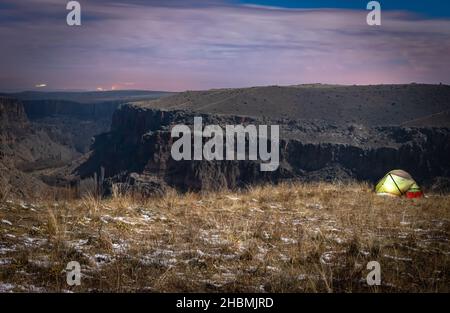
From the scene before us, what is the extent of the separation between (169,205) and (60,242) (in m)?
4.14

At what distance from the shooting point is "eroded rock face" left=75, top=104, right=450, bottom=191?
79.3 metres

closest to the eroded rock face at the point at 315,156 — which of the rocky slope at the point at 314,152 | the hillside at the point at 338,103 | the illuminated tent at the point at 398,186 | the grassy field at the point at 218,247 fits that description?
the rocky slope at the point at 314,152

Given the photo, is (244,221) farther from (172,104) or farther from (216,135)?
(172,104)

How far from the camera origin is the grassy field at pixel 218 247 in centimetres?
527

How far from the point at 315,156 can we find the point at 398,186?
2718 inches

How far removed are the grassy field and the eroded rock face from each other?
60.1 meters

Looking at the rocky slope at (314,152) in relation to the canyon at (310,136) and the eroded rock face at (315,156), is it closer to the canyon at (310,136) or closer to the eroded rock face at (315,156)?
the eroded rock face at (315,156)

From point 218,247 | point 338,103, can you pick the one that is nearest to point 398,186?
point 218,247

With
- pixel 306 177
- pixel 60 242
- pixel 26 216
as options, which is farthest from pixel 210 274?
pixel 306 177

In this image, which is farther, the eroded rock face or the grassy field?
the eroded rock face

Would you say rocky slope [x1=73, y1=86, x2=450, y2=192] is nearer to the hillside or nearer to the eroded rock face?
the eroded rock face

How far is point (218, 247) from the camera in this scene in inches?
270

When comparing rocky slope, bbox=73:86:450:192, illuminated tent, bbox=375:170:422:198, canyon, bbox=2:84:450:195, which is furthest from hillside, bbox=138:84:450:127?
illuminated tent, bbox=375:170:422:198
